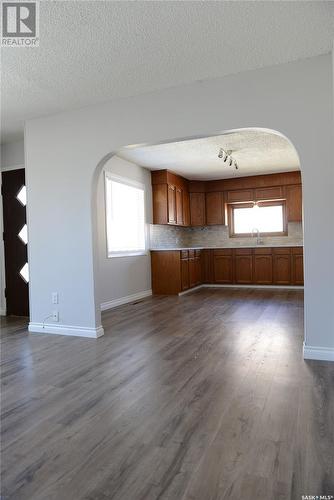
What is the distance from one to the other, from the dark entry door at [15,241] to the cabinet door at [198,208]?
4119 mm

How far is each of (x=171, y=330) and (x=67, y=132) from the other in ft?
8.59

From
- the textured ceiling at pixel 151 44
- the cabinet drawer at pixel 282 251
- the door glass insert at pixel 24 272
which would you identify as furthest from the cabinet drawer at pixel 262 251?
the textured ceiling at pixel 151 44

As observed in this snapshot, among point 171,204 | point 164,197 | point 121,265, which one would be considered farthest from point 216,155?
point 121,265

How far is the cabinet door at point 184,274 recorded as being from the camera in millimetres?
6828

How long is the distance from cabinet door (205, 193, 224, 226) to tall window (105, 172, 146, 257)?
210 cm

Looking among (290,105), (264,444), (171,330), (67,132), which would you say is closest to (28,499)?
(264,444)

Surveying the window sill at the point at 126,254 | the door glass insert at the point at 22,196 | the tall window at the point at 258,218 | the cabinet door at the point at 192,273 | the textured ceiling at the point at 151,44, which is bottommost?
the cabinet door at the point at 192,273

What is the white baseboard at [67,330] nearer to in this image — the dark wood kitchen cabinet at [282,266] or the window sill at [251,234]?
the dark wood kitchen cabinet at [282,266]

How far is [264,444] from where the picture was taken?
5.59ft

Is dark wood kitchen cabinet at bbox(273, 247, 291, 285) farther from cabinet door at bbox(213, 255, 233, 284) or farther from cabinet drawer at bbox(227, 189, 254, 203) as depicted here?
cabinet drawer at bbox(227, 189, 254, 203)

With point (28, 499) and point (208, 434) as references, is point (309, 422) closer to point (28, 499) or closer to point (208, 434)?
point (208, 434)

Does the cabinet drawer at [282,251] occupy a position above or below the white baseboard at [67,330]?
above

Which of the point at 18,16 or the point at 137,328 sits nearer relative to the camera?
the point at 18,16

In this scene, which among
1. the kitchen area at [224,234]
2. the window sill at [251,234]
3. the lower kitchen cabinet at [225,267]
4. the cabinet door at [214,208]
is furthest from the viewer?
the cabinet door at [214,208]
